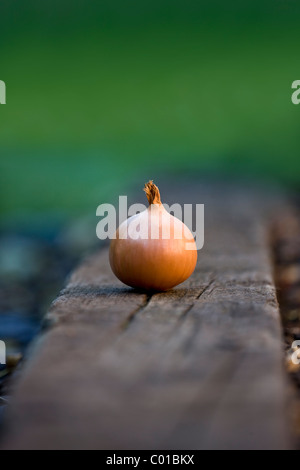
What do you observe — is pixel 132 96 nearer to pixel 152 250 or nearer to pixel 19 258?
pixel 19 258

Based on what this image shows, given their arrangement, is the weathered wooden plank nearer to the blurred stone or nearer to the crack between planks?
the crack between planks

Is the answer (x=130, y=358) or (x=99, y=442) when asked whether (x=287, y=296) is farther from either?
(x=99, y=442)

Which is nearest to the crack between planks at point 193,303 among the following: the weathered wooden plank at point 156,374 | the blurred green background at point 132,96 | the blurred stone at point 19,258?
the weathered wooden plank at point 156,374

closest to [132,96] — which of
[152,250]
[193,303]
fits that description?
[152,250]

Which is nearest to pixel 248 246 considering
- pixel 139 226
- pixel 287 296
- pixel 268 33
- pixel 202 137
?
pixel 287 296

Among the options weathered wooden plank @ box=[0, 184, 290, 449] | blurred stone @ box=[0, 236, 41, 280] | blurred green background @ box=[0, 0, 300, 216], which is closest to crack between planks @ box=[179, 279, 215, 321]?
weathered wooden plank @ box=[0, 184, 290, 449]
